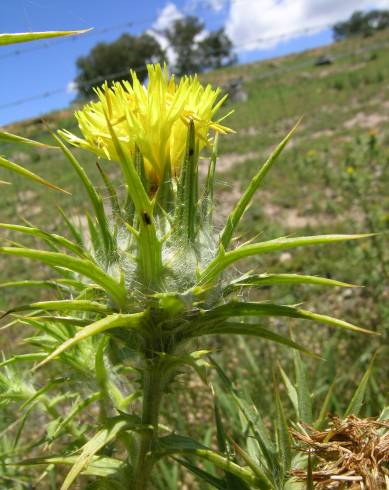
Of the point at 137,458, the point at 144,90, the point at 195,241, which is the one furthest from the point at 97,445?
the point at 144,90

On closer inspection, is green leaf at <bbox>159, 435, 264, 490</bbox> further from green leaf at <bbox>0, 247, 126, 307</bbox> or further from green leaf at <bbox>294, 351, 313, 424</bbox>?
green leaf at <bbox>0, 247, 126, 307</bbox>

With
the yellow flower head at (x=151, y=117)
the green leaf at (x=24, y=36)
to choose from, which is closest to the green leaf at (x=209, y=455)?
the yellow flower head at (x=151, y=117)

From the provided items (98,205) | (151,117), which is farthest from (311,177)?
(98,205)

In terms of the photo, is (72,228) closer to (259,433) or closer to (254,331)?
(254,331)

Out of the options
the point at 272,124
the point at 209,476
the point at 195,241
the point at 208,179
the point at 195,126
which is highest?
the point at 272,124

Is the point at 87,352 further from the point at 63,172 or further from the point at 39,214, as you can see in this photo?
the point at 63,172

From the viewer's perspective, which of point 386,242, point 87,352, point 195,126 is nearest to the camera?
point 195,126

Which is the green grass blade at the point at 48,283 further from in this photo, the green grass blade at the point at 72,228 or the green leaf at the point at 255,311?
the green leaf at the point at 255,311
